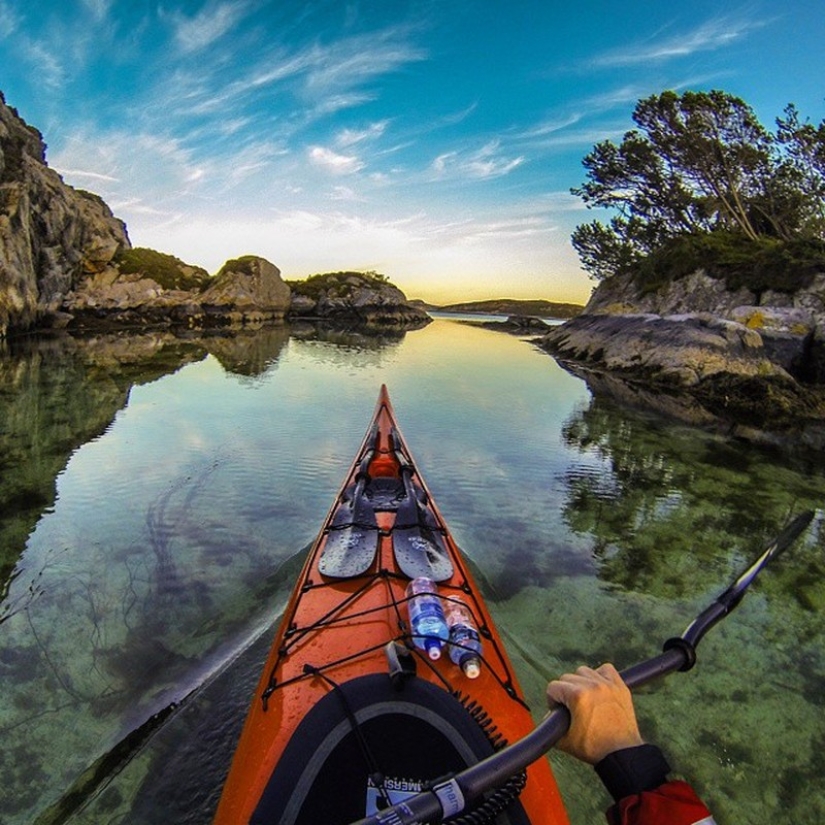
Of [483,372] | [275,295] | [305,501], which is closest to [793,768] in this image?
[305,501]

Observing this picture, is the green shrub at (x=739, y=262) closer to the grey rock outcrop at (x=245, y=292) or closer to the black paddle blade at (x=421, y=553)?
the black paddle blade at (x=421, y=553)

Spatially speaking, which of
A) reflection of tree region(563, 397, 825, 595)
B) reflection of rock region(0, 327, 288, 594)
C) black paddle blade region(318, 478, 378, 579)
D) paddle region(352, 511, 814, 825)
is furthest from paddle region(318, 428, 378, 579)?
reflection of rock region(0, 327, 288, 594)

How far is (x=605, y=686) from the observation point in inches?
62.8

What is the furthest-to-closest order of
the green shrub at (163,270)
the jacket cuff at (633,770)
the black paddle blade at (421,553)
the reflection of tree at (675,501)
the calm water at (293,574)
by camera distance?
the green shrub at (163,270) < the reflection of tree at (675,501) < the black paddle blade at (421,553) < the calm water at (293,574) < the jacket cuff at (633,770)

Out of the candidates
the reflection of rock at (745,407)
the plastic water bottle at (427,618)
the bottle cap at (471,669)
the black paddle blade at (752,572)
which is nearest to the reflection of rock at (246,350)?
the reflection of rock at (745,407)

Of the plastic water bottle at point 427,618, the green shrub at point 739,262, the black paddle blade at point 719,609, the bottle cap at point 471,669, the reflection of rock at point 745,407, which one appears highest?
the green shrub at point 739,262

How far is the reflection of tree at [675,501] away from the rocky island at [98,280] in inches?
1319

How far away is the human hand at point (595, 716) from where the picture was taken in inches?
61.4

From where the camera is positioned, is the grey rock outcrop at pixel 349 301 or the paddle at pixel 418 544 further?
the grey rock outcrop at pixel 349 301

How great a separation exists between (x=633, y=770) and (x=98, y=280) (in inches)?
2122

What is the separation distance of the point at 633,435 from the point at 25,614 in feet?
48.5

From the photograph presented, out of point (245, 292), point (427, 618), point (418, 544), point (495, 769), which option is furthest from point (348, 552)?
point (245, 292)

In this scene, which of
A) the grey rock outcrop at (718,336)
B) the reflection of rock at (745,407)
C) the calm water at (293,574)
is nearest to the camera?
the calm water at (293,574)

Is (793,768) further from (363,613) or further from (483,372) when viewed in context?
(483,372)
